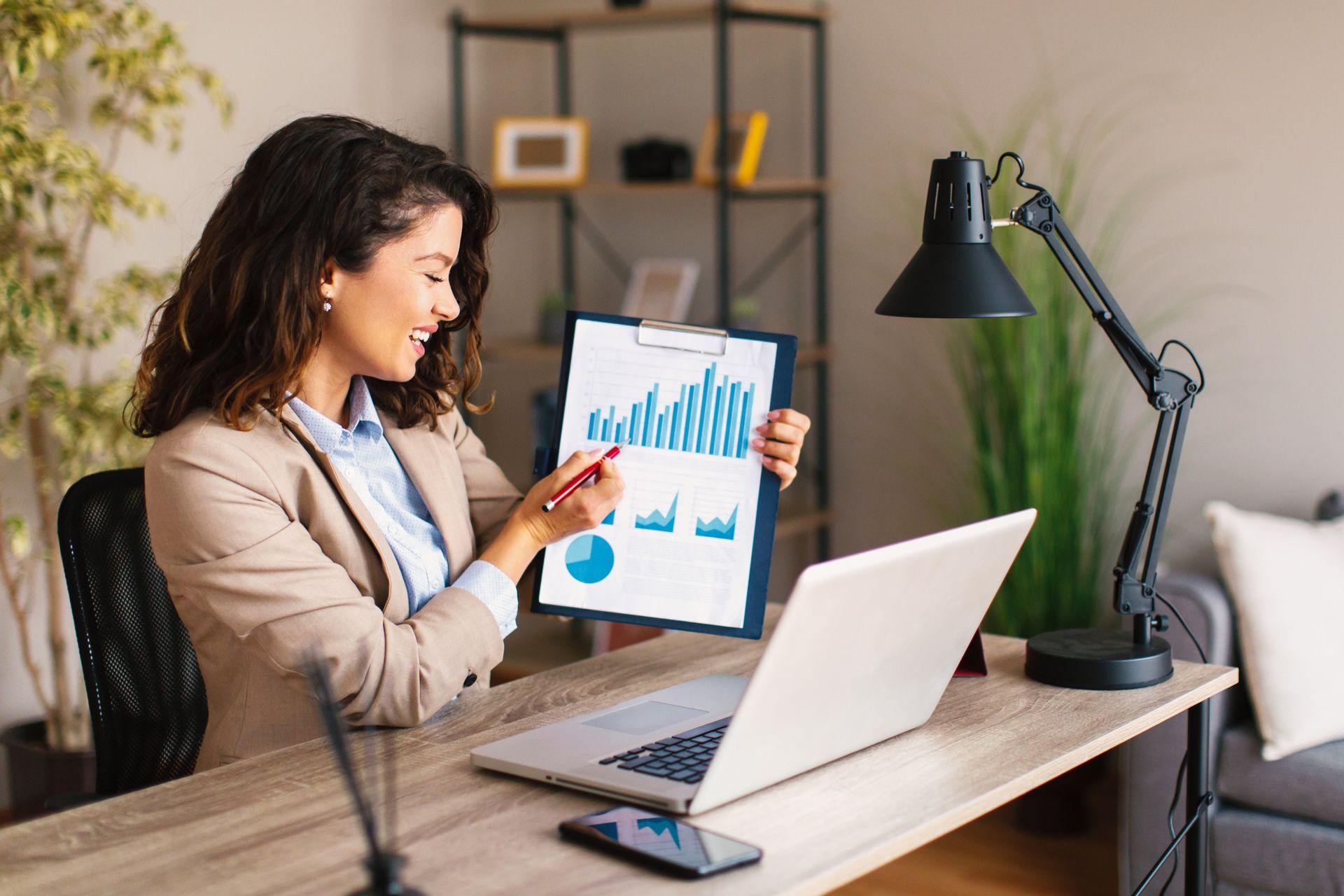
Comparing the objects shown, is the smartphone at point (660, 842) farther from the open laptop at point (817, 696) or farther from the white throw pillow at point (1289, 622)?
the white throw pillow at point (1289, 622)

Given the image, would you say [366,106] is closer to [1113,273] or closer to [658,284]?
[658,284]

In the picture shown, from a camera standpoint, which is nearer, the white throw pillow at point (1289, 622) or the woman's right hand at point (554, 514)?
the woman's right hand at point (554, 514)

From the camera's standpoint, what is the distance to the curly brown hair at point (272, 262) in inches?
59.7

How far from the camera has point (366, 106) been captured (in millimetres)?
3744

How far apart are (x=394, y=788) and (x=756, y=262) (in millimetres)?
2673

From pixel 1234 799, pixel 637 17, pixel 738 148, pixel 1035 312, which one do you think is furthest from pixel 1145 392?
pixel 637 17

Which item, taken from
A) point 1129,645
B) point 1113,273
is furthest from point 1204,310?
point 1129,645

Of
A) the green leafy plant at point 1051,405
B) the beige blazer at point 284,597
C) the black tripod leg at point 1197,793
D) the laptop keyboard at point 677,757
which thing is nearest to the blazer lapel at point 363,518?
the beige blazer at point 284,597

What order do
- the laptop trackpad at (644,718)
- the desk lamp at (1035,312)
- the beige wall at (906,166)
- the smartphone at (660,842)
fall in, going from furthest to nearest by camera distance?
the beige wall at (906,166) → the desk lamp at (1035,312) → the laptop trackpad at (644,718) → the smartphone at (660,842)

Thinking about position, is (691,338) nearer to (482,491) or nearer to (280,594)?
(482,491)

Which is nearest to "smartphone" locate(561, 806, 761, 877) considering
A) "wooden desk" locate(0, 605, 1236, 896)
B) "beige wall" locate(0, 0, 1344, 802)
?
"wooden desk" locate(0, 605, 1236, 896)

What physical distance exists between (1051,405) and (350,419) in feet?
5.56

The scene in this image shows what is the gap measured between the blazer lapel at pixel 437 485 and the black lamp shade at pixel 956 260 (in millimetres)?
602

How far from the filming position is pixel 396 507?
1692mm
